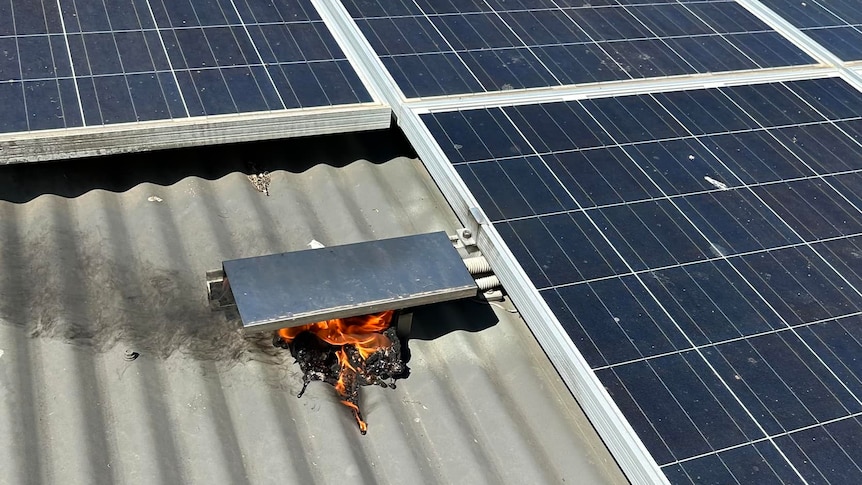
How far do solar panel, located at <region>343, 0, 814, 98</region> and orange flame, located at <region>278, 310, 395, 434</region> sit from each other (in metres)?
2.88

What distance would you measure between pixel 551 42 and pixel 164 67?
16.3 ft

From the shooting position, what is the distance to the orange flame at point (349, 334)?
280 inches

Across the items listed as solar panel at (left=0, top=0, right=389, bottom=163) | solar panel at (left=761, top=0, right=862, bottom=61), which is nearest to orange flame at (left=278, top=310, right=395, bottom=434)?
solar panel at (left=0, top=0, right=389, bottom=163)

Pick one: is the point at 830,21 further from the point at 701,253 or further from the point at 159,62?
the point at 159,62

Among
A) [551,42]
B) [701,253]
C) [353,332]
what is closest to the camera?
[353,332]

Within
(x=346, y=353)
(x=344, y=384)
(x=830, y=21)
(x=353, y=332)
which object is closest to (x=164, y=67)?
(x=353, y=332)

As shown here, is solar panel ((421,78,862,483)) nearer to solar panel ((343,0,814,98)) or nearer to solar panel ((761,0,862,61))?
solar panel ((343,0,814,98))

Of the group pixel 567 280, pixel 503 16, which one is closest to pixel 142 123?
pixel 567 280

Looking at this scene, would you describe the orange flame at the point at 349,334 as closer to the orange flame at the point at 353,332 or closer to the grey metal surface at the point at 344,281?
the orange flame at the point at 353,332

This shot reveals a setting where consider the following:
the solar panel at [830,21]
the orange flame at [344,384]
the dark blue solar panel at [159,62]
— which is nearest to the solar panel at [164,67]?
the dark blue solar panel at [159,62]

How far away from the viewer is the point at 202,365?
274 inches

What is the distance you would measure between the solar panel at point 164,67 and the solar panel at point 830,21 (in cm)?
747

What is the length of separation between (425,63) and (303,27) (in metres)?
1.70

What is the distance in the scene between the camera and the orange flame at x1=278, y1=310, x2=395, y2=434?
711cm
